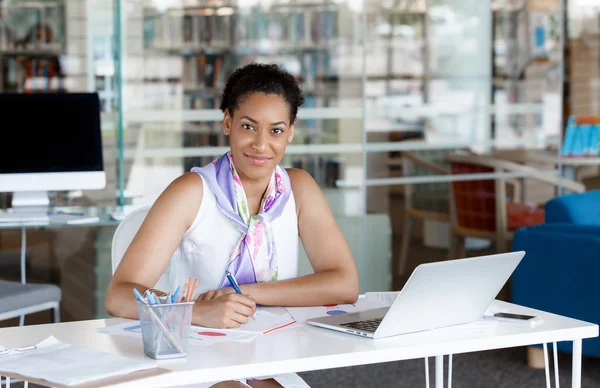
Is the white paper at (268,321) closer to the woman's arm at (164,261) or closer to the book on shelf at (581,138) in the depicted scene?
the woman's arm at (164,261)

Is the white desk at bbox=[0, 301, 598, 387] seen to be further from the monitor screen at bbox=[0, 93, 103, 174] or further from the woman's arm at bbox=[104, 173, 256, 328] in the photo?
the monitor screen at bbox=[0, 93, 103, 174]

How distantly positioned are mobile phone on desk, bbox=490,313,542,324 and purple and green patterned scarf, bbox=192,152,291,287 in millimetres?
609

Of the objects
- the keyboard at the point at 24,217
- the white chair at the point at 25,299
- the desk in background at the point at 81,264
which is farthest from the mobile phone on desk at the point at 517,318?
the desk in background at the point at 81,264

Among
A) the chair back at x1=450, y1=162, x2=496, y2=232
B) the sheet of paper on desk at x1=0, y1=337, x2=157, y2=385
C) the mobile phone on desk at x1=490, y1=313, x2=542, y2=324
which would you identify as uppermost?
the sheet of paper on desk at x1=0, y1=337, x2=157, y2=385

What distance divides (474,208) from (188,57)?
2074 millimetres

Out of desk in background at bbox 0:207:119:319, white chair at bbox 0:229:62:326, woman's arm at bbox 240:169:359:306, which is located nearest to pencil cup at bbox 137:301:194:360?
woman's arm at bbox 240:169:359:306

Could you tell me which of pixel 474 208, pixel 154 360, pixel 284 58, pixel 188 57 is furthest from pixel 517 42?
pixel 154 360

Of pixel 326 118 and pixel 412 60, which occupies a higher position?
pixel 412 60

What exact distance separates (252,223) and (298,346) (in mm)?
641

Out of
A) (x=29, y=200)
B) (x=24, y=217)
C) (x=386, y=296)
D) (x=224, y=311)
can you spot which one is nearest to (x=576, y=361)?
(x=386, y=296)

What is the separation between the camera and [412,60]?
213 inches

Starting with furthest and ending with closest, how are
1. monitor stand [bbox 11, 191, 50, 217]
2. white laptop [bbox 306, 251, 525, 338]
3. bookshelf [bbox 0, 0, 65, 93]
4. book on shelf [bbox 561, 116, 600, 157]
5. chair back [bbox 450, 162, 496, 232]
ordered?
1. book on shelf [bbox 561, 116, 600, 157]
2. bookshelf [bbox 0, 0, 65, 93]
3. chair back [bbox 450, 162, 496, 232]
4. monitor stand [bbox 11, 191, 50, 217]
5. white laptop [bbox 306, 251, 525, 338]

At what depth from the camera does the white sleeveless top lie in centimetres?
231

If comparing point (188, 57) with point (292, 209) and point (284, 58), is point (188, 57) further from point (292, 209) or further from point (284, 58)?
point (292, 209)
